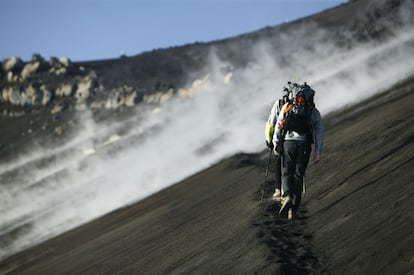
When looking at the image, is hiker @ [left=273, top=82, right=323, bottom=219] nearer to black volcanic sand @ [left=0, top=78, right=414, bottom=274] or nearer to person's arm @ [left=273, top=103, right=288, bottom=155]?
person's arm @ [left=273, top=103, right=288, bottom=155]

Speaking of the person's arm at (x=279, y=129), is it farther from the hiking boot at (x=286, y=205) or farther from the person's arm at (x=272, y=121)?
the hiking boot at (x=286, y=205)

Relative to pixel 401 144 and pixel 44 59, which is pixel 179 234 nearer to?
pixel 401 144

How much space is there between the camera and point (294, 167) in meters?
9.07

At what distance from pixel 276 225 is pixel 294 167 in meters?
0.94

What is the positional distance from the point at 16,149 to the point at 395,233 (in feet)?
220

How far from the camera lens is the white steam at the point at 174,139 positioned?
23.2 m

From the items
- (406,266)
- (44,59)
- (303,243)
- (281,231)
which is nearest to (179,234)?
(281,231)

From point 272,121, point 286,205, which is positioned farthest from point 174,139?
point 286,205

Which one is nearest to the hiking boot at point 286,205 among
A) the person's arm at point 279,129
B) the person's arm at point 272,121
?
the person's arm at point 279,129

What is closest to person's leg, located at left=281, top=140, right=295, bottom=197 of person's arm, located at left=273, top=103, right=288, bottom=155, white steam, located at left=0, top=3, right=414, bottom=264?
person's arm, located at left=273, top=103, right=288, bottom=155

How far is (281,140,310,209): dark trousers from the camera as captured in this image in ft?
29.2

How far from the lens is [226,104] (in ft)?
168

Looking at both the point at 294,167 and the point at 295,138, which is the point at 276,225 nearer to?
the point at 294,167

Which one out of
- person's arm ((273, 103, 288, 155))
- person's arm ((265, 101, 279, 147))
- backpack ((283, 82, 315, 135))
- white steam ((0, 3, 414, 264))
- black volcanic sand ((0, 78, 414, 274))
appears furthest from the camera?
white steam ((0, 3, 414, 264))
